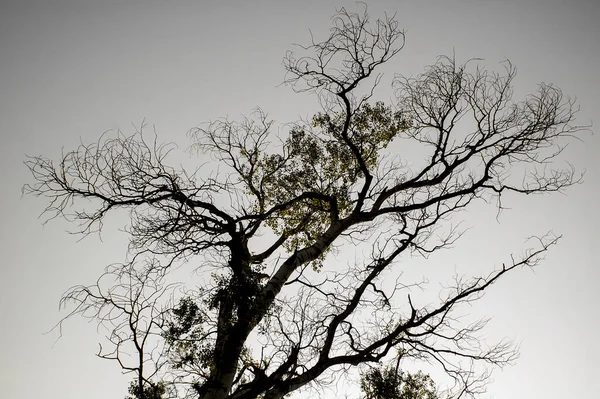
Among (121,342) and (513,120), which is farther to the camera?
(513,120)

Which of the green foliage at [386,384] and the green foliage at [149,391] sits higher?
the green foliage at [386,384]

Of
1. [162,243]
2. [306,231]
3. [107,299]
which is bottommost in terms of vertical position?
[107,299]

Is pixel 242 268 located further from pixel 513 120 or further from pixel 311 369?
pixel 513 120

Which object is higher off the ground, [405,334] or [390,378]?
[405,334]

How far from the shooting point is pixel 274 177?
9477 mm

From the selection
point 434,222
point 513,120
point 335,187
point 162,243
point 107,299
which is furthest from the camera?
point 335,187

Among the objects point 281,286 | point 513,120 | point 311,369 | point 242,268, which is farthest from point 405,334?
point 513,120

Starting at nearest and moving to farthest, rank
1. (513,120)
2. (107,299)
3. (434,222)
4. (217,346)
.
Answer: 1. (107,299)
2. (217,346)
3. (434,222)
4. (513,120)

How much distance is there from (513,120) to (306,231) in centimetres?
538

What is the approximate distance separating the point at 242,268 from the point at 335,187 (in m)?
3.46

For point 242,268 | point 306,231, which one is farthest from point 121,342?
point 306,231

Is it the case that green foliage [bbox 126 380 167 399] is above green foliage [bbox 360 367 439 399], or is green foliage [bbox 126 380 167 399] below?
below

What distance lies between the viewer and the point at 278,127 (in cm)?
930

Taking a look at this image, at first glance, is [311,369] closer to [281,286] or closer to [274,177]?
[281,286]
